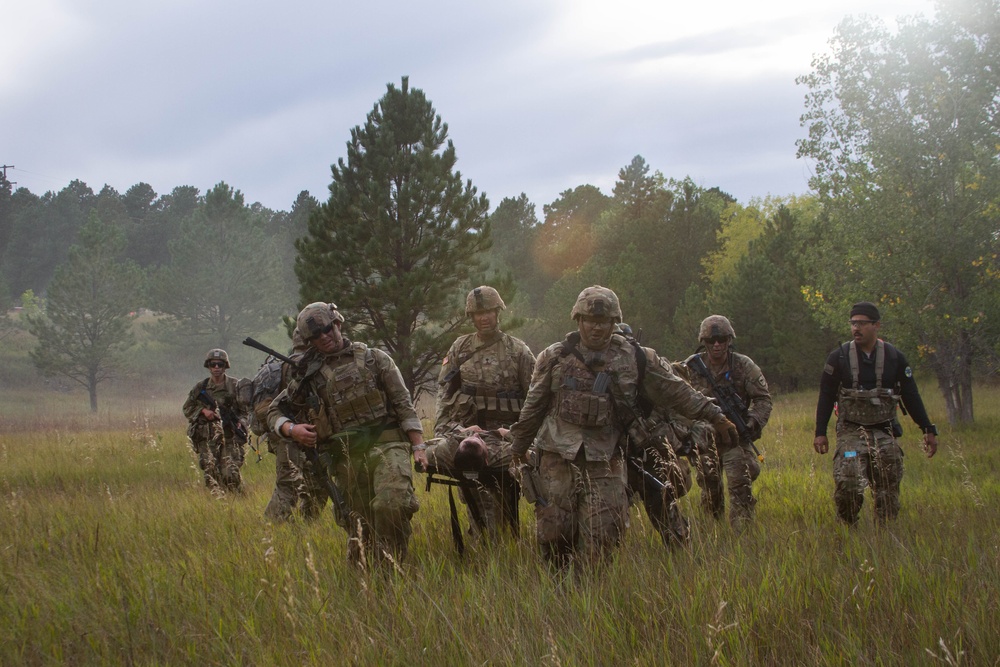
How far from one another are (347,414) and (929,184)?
1357cm

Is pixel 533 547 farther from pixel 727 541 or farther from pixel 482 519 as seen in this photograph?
pixel 727 541

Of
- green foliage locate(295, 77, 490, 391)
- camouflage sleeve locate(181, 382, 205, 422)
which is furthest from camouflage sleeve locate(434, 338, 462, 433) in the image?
green foliage locate(295, 77, 490, 391)

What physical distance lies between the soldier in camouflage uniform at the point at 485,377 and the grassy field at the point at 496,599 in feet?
2.90

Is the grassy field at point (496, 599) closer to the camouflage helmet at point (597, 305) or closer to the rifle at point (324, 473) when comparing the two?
the rifle at point (324, 473)

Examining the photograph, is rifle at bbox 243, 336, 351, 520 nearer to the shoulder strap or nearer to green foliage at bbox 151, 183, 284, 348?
the shoulder strap

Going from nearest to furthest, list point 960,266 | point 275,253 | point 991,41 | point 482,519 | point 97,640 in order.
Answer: point 97,640, point 482,519, point 960,266, point 991,41, point 275,253

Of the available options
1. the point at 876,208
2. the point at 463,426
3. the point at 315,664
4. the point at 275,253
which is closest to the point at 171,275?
the point at 275,253

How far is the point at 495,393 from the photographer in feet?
20.6

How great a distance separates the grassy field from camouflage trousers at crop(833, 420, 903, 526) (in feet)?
0.68

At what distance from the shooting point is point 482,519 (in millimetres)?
5938

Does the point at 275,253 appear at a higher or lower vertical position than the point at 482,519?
higher

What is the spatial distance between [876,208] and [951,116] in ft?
7.13

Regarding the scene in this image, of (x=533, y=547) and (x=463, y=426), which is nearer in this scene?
(x=533, y=547)

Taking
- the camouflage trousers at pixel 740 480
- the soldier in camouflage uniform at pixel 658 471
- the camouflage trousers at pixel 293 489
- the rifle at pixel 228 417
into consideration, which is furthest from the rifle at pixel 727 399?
the rifle at pixel 228 417
